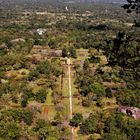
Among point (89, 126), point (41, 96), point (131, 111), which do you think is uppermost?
point (89, 126)

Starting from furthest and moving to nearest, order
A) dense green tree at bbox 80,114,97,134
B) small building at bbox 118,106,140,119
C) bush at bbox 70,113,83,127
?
small building at bbox 118,106,140,119
bush at bbox 70,113,83,127
dense green tree at bbox 80,114,97,134

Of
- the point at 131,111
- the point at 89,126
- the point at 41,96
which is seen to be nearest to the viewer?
the point at 89,126

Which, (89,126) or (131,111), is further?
(131,111)

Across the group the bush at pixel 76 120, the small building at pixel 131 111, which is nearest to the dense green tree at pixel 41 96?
the bush at pixel 76 120

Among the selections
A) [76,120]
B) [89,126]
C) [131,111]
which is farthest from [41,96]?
[89,126]

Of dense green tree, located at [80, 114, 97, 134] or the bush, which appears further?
the bush

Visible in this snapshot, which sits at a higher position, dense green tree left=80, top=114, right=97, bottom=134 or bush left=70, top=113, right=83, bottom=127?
dense green tree left=80, top=114, right=97, bottom=134

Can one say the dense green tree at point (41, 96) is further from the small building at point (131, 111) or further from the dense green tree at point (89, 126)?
the dense green tree at point (89, 126)

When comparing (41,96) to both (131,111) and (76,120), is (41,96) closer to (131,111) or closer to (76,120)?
(76,120)

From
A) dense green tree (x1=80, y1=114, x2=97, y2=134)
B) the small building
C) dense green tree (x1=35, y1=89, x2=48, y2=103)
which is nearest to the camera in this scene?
dense green tree (x1=80, y1=114, x2=97, y2=134)

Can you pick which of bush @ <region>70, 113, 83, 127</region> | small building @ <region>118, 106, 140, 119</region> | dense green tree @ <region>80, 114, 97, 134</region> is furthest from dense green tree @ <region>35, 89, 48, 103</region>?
dense green tree @ <region>80, 114, 97, 134</region>

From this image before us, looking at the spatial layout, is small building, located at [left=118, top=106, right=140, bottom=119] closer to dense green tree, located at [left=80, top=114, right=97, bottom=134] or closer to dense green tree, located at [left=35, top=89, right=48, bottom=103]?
dense green tree, located at [left=80, top=114, right=97, bottom=134]
